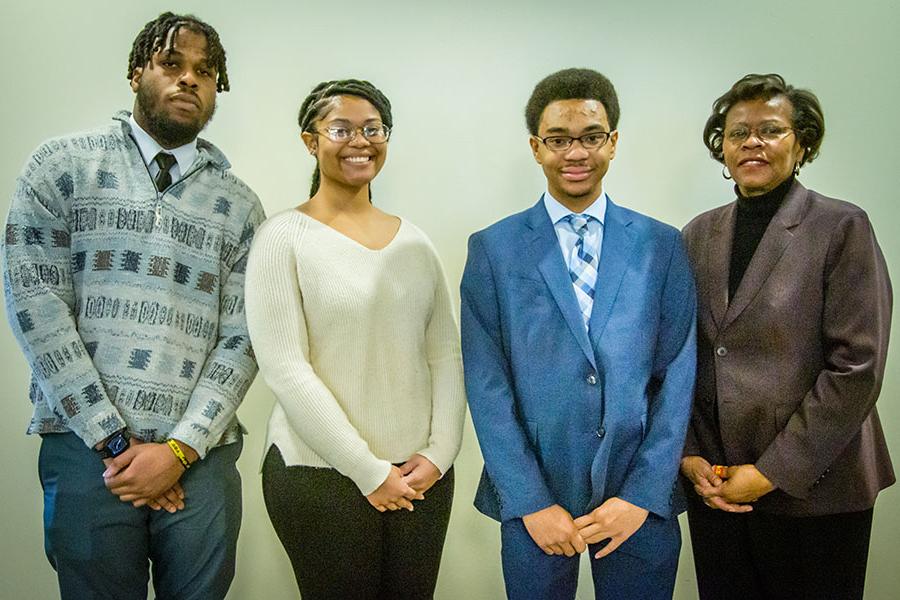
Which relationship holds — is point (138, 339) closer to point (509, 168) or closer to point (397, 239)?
point (397, 239)

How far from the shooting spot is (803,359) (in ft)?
6.06

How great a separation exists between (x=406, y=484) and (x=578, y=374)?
0.49 m

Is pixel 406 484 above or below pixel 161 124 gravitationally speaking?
below

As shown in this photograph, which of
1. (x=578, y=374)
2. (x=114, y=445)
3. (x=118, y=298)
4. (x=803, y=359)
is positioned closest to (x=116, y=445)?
(x=114, y=445)

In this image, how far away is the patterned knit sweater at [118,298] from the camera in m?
1.73

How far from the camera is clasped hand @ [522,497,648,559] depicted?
1.71 meters

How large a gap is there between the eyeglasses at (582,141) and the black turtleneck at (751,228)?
0.48m

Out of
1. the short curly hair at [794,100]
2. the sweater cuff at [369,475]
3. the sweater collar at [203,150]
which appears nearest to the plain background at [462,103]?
the sweater collar at [203,150]

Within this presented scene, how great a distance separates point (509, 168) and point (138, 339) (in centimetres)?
130

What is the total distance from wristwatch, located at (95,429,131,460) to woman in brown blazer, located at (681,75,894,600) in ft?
4.67

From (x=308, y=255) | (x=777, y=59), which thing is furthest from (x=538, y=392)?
(x=777, y=59)

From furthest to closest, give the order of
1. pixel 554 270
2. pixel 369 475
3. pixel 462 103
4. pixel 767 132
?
1. pixel 462 103
2. pixel 767 132
3. pixel 554 270
4. pixel 369 475

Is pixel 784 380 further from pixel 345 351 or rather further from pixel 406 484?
pixel 345 351

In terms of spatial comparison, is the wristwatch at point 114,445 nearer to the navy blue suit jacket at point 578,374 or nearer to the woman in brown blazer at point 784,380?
the navy blue suit jacket at point 578,374
